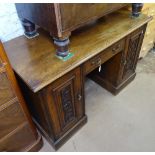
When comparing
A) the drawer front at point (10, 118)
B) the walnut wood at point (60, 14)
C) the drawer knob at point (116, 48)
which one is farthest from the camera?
the drawer knob at point (116, 48)

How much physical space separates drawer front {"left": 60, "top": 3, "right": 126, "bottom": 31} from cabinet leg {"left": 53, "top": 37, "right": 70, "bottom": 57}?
0.07m

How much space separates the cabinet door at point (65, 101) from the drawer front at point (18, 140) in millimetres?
183

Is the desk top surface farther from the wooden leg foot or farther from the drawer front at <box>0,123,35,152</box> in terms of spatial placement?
the drawer front at <box>0,123,35,152</box>

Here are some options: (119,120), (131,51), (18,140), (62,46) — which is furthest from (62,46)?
(119,120)

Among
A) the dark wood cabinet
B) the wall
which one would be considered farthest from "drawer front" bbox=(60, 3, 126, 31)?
the wall

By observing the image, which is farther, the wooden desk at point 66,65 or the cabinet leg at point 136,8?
the cabinet leg at point 136,8

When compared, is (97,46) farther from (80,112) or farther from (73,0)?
(80,112)

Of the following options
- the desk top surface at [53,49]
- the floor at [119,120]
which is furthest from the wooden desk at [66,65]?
the floor at [119,120]

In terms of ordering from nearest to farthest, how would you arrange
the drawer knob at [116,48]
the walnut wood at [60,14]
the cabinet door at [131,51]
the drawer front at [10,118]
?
the walnut wood at [60,14], the drawer front at [10,118], the drawer knob at [116,48], the cabinet door at [131,51]

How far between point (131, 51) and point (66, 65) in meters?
0.82

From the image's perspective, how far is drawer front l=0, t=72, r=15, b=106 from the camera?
0.86 meters

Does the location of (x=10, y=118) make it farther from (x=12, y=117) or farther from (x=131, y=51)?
(x=131, y=51)

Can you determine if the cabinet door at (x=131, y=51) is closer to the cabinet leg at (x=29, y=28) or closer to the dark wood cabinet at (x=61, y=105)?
the dark wood cabinet at (x=61, y=105)

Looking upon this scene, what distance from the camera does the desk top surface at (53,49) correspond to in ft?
3.11
